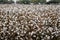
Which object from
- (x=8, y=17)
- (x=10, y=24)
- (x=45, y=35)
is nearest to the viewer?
(x=45, y=35)

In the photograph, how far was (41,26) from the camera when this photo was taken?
18.4 feet

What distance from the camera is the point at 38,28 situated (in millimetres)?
5438

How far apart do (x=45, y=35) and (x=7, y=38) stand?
1.07 meters

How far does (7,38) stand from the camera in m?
5.38

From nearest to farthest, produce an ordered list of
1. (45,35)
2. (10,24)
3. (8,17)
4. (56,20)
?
1. (45,35)
2. (10,24)
3. (56,20)
4. (8,17)

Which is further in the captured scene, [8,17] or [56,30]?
[8,17]

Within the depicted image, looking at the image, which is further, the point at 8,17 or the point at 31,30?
the point at 8,17

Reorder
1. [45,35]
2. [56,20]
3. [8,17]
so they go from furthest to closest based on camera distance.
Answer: [8,17] → [56,20] → [45,35]

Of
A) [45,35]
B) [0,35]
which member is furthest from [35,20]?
[0,35]

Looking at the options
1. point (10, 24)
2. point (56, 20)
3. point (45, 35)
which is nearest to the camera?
point (45, 35)

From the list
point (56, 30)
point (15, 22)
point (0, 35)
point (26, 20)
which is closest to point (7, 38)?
point (0, 35)

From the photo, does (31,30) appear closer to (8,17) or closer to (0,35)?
(0,35)

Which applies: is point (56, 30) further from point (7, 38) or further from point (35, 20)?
point (7, 38)

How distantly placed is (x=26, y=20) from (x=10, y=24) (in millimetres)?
701
